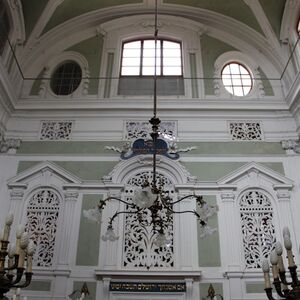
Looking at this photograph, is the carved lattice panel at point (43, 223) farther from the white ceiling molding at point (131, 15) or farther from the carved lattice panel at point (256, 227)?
the carved lattice panel at point (256, 227)

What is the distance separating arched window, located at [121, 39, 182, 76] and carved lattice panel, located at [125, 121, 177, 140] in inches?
55.3

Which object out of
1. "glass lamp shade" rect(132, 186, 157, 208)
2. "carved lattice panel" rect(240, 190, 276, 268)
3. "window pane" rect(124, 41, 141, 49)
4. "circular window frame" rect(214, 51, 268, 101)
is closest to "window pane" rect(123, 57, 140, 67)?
"window pane" rect(124, 41, 141, 49)

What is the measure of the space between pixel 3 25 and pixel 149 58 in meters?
3.22

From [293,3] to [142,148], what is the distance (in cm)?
441

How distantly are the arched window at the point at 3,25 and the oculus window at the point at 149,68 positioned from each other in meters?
2.55

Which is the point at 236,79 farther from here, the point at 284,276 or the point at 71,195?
the point at 284,276

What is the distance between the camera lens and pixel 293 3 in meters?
8.19

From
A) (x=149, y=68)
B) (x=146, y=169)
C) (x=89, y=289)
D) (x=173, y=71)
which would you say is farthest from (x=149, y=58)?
(x=89, y=289)

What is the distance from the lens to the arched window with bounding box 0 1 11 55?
7875 millimetres

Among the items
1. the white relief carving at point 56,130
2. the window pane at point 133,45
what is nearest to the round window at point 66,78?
the white relief carving at point 56,130

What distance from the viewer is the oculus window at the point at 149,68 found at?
8.63 meters

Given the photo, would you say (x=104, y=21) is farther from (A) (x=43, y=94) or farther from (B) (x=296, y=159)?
(B) (x=296, y=159)

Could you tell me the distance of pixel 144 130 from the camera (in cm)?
802

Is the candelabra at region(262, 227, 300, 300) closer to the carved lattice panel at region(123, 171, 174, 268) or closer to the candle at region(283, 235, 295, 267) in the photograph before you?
the candle at region(283, 235, 295, 267)
